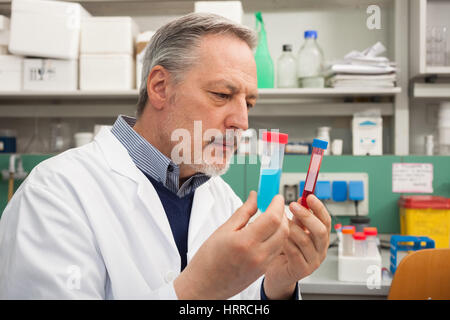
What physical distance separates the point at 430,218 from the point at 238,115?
132 cm

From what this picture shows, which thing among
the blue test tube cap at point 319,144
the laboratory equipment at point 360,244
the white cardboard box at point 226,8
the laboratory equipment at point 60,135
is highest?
the white cardboard box at point 226,8

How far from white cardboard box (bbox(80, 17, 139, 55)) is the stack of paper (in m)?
1.02

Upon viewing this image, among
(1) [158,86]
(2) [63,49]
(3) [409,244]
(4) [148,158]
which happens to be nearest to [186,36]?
(1) [158,86]

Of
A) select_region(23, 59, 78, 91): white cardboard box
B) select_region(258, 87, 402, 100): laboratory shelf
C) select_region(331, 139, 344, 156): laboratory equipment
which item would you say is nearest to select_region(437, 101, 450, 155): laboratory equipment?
select_region(258, 87, 402, 100): laboratory shelf

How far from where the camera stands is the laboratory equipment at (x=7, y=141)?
2186 mm

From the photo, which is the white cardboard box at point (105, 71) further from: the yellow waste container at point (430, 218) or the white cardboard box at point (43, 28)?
the yellow waste container at point (430, 218)

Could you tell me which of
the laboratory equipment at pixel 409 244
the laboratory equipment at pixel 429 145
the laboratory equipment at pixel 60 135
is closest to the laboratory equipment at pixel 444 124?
the laboratory equipment at pixel 429 145

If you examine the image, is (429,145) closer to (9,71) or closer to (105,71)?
(105,71)

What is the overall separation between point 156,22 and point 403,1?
137 cm

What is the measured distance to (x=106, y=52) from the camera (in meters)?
1.90

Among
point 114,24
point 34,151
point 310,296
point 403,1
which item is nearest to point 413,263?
point 310,296

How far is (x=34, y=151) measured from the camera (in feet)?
7.71

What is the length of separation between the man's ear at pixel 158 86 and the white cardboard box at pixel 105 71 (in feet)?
3.36

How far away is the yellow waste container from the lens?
5.64 feet
